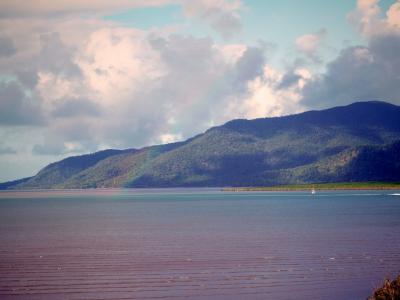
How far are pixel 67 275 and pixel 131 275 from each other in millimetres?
4050

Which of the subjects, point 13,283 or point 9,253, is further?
point 9,253

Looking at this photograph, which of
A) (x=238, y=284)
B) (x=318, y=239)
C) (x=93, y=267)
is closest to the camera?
(x=238, y=284)

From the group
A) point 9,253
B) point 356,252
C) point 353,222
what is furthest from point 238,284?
point 353,222

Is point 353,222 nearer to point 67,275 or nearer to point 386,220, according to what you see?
point 386,220

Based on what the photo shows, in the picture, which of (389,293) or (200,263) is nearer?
(389,293)

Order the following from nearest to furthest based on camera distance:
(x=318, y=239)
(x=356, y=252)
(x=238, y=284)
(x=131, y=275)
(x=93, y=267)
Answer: (x=238, y=284)
(x=131, y=275)
(x=93, y=267)
(x=356, y=252)
(x=318, y=239)

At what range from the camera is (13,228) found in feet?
249

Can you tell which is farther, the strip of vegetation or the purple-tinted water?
the purple-tinted water

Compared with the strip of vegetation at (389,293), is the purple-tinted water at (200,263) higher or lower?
lower

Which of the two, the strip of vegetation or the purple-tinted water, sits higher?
the strip of vegetation

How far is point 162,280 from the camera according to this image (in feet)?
115

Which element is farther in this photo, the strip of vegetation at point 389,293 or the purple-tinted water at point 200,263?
the purple-tinted water at point 200,263

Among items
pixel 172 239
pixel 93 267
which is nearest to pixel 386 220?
pixel 172 239

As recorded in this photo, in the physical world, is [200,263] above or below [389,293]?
below
